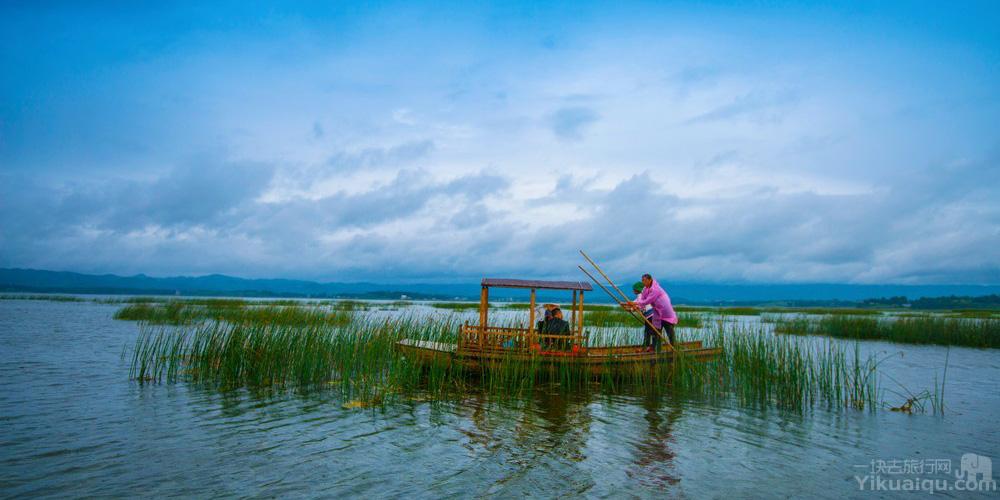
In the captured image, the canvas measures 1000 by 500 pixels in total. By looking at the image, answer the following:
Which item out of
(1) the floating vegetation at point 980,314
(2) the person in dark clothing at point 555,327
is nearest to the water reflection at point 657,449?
(2) the person in dark clothing at point 555,327

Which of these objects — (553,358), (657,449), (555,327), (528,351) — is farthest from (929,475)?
(555,327)

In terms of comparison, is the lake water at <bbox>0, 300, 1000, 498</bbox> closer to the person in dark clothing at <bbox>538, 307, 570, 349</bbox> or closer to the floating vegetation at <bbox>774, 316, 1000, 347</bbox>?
the person in dark clothing at <bbox>538, 307, 570, 349</bbox>

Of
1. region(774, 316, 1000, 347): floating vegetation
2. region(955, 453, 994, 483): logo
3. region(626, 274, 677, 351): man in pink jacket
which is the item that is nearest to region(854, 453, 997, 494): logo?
region(955, 453, 994, 483): logo

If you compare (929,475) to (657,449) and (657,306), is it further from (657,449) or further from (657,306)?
(657,306)

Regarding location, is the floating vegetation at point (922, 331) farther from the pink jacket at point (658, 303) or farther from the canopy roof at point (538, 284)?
the canopy roof at point (538, 284)

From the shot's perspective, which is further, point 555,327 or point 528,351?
point 555,327

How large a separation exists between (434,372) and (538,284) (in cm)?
320

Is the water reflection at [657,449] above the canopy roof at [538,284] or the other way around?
the other way around

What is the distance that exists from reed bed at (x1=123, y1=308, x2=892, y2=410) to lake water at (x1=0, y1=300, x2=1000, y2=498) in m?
0.49

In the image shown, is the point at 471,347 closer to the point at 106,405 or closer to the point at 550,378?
the point at 550,378

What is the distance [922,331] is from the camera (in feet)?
78.9

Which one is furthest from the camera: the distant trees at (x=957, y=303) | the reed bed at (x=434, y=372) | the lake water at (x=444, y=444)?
the distant trees at (x=957, y=303)

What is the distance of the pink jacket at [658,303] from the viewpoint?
509 inches

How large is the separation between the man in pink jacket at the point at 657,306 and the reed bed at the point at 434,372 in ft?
2.74
